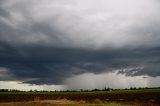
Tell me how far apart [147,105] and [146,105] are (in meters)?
0.29

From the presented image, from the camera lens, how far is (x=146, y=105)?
279ft

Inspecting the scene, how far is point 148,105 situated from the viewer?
279ft

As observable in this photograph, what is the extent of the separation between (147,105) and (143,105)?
Answer: 1509 millimetres

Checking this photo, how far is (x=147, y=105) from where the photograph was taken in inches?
3354

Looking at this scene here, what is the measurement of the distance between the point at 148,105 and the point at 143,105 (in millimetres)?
1669

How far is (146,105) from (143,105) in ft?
4.71

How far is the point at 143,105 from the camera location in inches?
3403

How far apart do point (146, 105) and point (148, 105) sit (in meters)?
0.55
